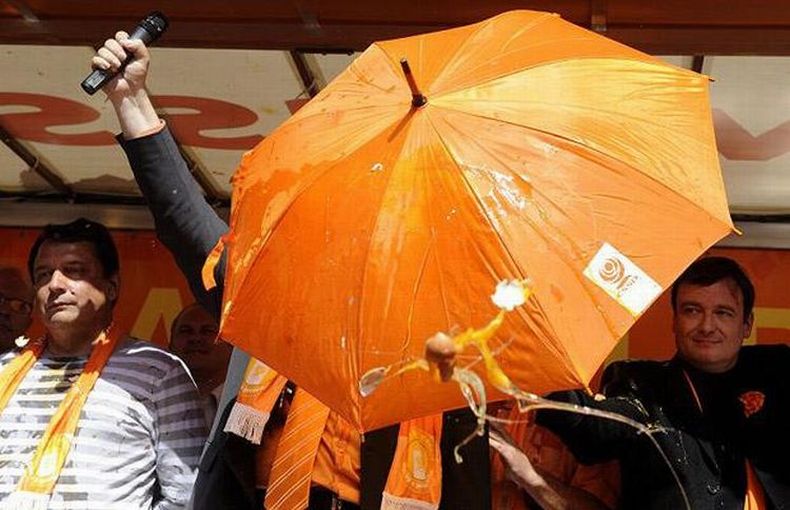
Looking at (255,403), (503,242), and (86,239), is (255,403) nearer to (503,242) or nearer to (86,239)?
(86,239)

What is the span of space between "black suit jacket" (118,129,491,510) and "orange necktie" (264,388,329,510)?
131 millimetres

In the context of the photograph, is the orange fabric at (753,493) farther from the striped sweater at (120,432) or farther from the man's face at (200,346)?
the man's face at (200,346)

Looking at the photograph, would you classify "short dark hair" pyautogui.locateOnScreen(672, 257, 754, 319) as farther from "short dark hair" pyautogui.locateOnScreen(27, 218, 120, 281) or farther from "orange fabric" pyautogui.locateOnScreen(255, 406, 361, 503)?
"short dark hair" pyautogui.locateOnScreen(27, 218, 120, 281)

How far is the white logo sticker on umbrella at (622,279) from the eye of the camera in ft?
8.14

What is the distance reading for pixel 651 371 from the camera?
143 inches

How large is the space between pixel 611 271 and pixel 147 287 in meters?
3.09

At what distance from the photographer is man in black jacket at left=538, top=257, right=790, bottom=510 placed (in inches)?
135

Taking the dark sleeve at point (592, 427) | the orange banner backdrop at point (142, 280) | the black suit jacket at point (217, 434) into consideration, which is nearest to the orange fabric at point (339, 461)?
the black suit jacket at point (217, 434)

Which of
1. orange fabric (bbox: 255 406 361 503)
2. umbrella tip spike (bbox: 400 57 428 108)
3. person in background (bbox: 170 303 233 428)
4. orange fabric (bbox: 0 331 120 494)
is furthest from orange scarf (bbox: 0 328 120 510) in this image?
umbrella tip spike (bbox: 400 57 428 108)

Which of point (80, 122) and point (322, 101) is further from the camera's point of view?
point (80, 122)

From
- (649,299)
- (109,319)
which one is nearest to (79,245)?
(109,319)

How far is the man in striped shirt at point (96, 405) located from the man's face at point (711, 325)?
1482 mm

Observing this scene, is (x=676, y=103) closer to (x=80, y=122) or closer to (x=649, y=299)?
(x=649, y=299)

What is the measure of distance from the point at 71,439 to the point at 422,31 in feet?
5.23
